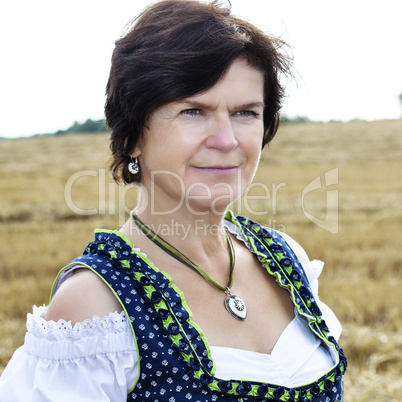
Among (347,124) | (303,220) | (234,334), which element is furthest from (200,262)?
(347,124)

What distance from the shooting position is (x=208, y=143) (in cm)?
138

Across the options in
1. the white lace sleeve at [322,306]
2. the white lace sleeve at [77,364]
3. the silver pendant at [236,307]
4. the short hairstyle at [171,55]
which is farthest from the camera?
the white lace sleeve at [322,306]

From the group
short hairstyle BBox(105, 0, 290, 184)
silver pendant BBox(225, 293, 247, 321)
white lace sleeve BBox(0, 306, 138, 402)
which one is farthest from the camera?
silver pendant BBox(225, 293, 247, 321)

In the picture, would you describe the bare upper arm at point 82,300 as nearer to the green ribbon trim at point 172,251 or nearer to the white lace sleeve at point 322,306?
the green ribbon trim at point 172,251

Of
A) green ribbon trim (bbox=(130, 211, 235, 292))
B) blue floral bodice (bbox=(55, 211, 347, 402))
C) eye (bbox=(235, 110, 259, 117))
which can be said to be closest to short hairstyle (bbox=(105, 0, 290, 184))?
eye (bbox=(235, 110, 259, 117))

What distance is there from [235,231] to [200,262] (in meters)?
0.26

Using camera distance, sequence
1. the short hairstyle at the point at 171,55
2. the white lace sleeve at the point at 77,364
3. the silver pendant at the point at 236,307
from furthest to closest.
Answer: the silver pendant at the point at 236,307 → the short hairstyle at the point at 171,55 → the white lace sleeve at the point at 77,364

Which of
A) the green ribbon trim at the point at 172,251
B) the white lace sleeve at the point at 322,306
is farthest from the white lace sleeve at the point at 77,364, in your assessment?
the white lace sleeve at the point at 322,306

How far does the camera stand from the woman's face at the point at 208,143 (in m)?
1.37

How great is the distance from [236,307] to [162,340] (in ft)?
0.88

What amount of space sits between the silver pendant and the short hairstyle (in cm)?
47

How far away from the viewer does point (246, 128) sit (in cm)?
143

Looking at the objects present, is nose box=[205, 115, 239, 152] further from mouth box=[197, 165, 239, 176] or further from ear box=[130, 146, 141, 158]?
ear box=[130, 146, 141, 158]

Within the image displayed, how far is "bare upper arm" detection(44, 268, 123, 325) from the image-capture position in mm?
1246
